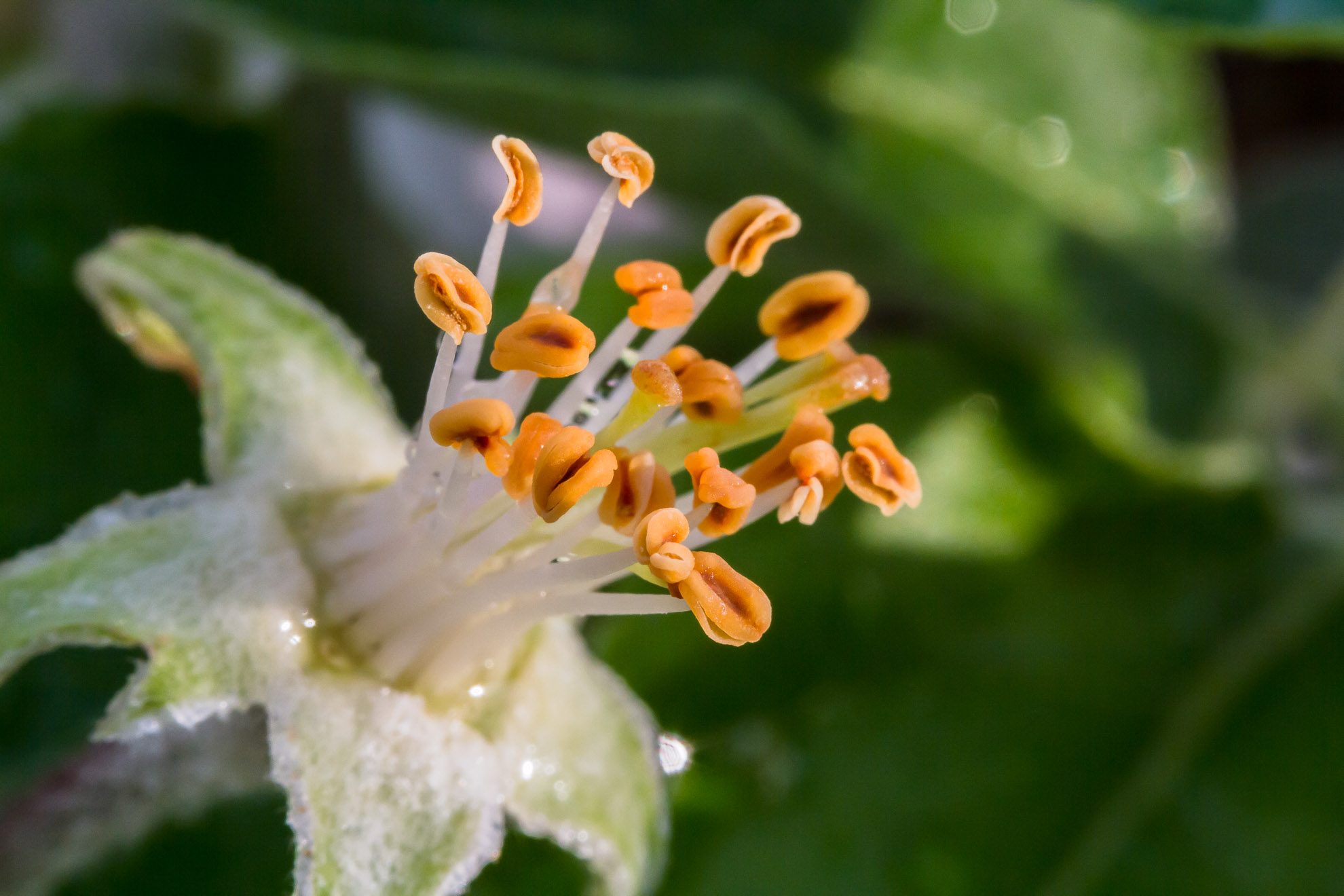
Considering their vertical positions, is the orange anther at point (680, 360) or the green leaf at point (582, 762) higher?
the orange anther at point (680, 360)

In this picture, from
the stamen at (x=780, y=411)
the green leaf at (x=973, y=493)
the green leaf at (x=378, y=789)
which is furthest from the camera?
the green leaf at (x=973, y=493)

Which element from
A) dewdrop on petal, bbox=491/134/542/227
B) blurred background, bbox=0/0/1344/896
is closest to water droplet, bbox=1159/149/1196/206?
blurred background, bbox=0/0/1344/896

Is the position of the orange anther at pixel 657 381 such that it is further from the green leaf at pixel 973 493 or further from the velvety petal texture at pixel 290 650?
the green leaf at pixel 973 493

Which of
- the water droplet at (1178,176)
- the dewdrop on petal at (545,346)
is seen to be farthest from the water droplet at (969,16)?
the dewdrop on petal at (545,346)

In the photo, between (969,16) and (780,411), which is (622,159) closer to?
(780,411)

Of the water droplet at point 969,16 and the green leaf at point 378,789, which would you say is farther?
the water droplet at point 969,16

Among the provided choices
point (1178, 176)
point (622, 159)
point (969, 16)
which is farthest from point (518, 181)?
point (1178, 176)
